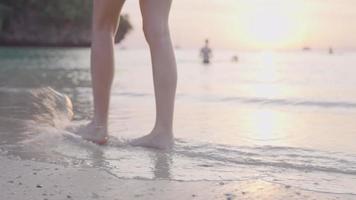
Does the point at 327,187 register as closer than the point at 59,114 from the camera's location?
Yes

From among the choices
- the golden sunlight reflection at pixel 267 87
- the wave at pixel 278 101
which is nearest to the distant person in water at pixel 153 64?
the wave at pixel 278 101

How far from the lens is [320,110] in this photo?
5.69 meters

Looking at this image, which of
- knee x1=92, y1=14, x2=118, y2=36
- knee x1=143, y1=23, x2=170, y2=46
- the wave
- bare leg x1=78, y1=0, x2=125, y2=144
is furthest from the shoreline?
the wave

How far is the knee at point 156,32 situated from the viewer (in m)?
2.78

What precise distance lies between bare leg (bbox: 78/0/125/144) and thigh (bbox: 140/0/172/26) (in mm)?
167

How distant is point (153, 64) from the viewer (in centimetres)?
280

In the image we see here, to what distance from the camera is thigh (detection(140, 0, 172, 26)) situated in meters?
2.76

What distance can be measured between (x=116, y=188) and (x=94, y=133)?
99 centimetres

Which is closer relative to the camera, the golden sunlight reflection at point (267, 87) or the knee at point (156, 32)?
the knee at point (156, 32)

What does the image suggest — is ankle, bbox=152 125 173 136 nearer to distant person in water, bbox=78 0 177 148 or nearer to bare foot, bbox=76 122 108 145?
distant person in water, bbox=78 0 177 148

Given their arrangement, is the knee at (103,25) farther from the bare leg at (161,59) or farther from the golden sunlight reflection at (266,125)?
the golden sunlight reflection at (266,125)

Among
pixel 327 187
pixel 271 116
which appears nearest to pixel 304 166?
pixel 327 187

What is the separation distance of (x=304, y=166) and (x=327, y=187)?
386 millimetres

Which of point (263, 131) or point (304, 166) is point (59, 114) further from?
point (304, 166)
